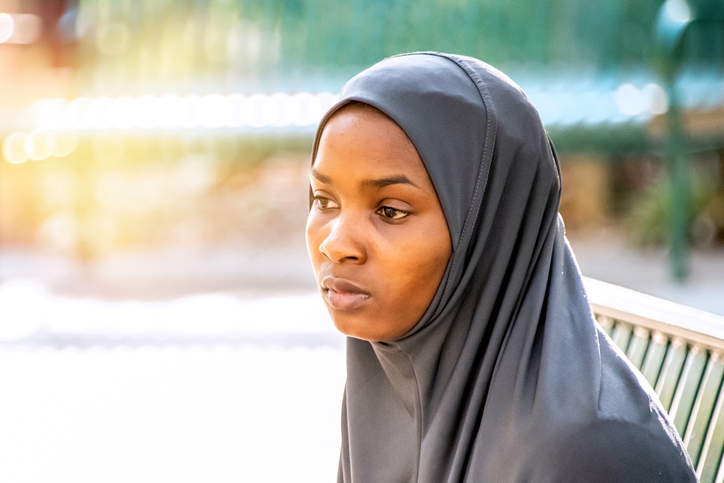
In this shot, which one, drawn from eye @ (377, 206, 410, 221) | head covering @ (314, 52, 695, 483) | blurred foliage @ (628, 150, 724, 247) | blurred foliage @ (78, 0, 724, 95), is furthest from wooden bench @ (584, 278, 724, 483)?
blurred foliage @ (628, 150, 724, 247)

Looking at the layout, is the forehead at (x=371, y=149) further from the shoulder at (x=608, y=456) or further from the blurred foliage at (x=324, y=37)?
the blurred foliage at (x=324, y=37)

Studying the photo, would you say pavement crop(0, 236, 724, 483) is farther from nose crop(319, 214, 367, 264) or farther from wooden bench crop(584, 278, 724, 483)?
nose crop(319, 214, 367, 264)

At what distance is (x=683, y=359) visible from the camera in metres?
1.59

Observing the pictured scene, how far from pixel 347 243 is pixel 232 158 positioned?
4690 mm

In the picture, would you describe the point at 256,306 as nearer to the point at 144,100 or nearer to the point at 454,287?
the point at 144,100

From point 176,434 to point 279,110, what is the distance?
2516 millimetres

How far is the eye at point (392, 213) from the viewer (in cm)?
121

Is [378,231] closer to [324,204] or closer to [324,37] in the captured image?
[324,204]

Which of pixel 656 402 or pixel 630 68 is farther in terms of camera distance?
pixel 630 68

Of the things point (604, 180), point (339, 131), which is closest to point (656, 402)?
point (339, 131)

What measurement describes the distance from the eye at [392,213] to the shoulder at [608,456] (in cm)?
38

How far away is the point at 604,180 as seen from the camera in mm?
7648

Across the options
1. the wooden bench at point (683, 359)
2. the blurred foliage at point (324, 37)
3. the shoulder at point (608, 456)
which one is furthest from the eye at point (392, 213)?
the blurred foliage at point (324, 37)

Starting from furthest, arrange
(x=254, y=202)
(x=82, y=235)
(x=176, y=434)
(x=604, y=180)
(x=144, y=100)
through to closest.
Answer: (x=254, y=202) < (x=604, y=180) < (x=82, y=235) < (x=144, y=100) < (x=176, y=434)
